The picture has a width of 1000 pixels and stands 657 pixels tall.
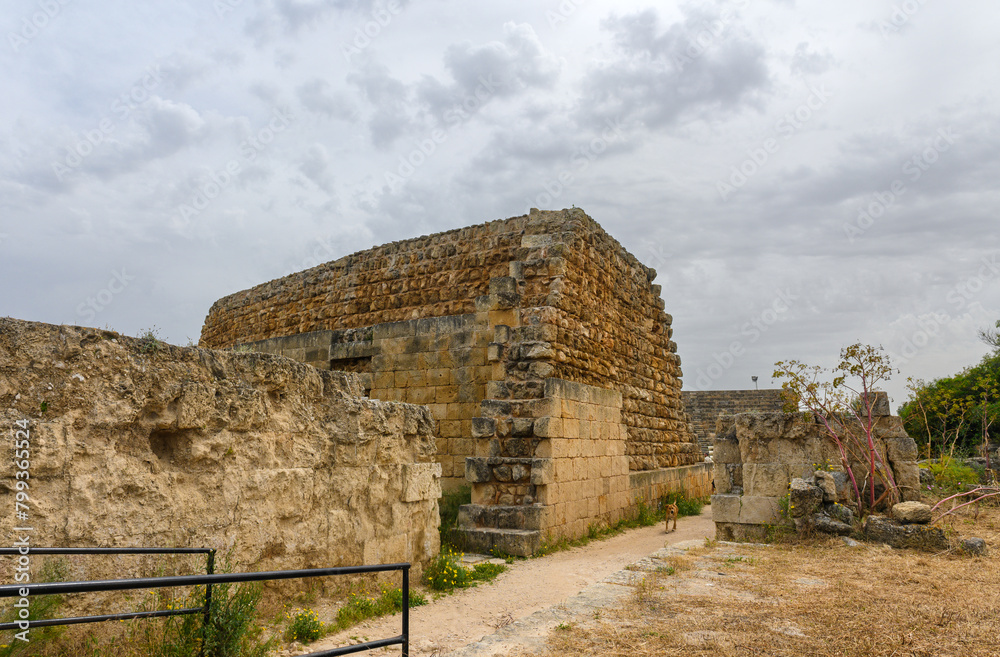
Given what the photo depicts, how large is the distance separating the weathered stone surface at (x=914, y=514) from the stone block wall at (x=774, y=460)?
0.66 metres

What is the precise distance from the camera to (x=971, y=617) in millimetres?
4238

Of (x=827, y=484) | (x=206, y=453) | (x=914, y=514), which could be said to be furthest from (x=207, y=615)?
(x=914, y=514)

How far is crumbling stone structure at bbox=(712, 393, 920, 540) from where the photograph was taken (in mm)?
7555

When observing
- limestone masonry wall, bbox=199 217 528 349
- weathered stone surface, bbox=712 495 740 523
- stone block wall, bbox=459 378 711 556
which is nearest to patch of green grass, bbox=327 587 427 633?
stone block wall, bbox=459 378 711 556

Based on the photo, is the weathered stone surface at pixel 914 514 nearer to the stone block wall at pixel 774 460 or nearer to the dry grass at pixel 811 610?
the dry grass at pixel 811 610

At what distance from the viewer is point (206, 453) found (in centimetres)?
398

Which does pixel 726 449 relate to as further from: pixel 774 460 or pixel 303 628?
pixel 303 628

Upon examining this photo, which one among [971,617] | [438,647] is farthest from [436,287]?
[971,617]

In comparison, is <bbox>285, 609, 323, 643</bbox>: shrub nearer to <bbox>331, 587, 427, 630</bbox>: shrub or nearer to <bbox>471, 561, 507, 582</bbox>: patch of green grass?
<bbox>331, 587, 427, 630</bbox>: shrub

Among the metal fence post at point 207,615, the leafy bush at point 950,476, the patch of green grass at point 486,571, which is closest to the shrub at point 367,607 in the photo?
the metal fence post at point 207,615

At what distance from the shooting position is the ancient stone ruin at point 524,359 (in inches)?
329

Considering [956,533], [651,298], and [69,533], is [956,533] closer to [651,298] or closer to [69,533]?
[651,298]

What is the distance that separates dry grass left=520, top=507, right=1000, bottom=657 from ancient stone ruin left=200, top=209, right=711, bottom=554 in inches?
107

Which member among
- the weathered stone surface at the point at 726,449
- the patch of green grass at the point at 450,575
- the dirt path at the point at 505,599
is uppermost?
the weathered stone surface at the point at 726,449
